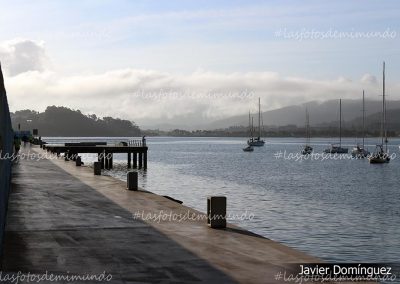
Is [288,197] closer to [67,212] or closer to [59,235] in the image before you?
[67,212]

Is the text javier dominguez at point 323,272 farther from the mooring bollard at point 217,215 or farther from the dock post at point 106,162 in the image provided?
the dock post at point 106,162

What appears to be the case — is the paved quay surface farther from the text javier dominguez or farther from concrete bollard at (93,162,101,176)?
concrete bollard at (93,162,101,176)

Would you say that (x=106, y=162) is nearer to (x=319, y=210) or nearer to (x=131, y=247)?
(x=319, y=210)

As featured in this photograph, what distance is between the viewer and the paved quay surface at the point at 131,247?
11586 mm

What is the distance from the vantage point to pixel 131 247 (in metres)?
14.1

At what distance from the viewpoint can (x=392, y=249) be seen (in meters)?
26.4

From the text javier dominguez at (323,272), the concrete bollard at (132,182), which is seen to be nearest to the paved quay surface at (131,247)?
the text javier dominguez at (323,272)

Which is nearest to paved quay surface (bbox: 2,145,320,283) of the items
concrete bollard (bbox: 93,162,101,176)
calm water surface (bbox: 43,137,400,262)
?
calm water surface (bbox: 43,137,400,262)

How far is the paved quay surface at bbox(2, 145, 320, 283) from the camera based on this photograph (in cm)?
1159

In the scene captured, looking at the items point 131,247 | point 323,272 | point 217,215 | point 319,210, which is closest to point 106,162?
point 319,210

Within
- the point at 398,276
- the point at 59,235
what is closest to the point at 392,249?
the point at 398,276

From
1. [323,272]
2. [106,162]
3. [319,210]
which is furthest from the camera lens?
[106,162]

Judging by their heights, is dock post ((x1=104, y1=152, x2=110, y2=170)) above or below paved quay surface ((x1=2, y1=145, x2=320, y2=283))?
below

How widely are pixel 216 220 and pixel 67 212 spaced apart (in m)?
6.27
